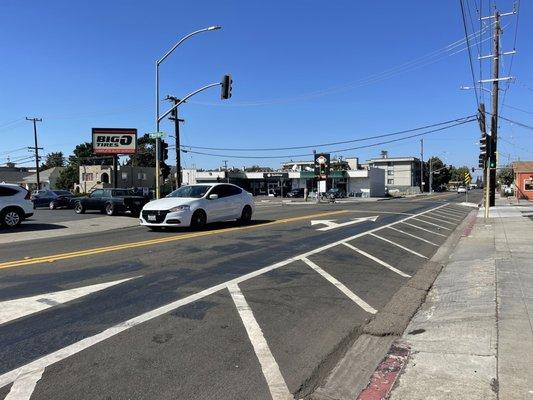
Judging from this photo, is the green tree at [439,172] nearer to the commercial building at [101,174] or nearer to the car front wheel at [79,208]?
the commercial building at [101,174]

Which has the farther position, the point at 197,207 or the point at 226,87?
the point at 226,87

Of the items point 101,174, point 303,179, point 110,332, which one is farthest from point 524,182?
point 110,332

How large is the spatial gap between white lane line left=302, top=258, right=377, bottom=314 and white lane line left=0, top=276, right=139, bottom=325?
145 inches

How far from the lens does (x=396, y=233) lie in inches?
653

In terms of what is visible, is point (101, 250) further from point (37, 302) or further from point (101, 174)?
point (101, 174)

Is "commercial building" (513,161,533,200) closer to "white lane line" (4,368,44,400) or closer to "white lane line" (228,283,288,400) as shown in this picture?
"white lane line" (228,283,288,400)

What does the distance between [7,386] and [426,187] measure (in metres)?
141

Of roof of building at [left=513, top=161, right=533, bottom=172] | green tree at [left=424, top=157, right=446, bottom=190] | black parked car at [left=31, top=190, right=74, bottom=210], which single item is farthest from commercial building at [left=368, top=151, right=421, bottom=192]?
black parked car at [left=31, top=190, right=74, bottom=210]

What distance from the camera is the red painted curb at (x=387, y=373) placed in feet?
13.7

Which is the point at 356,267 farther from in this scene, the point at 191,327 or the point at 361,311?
the point at 191,327

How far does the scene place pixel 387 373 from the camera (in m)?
4.61

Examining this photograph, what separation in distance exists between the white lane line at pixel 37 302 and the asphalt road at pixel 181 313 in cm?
2

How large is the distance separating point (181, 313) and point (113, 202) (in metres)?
20.5

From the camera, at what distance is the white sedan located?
15281 mm
